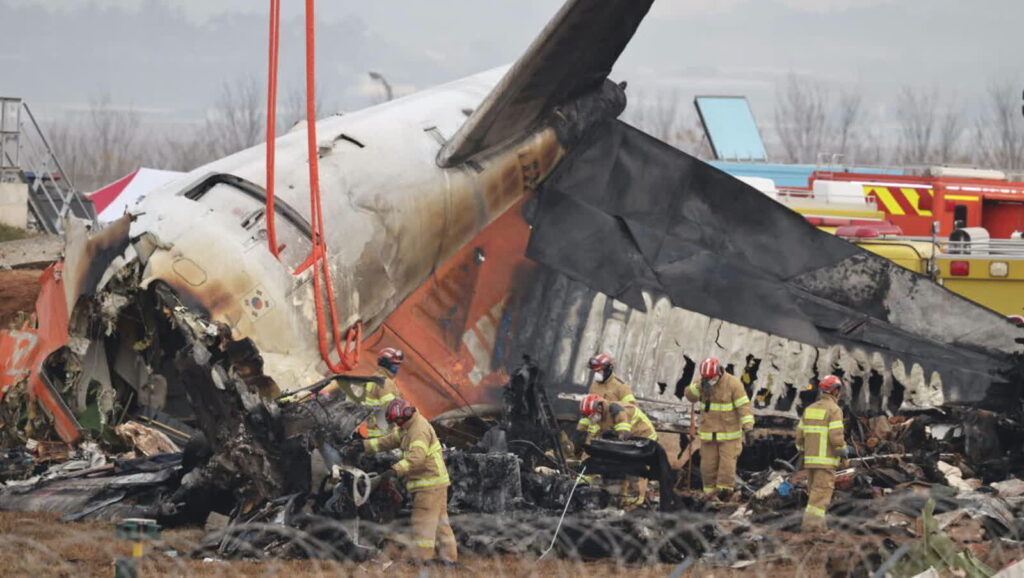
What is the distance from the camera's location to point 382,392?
1311cm

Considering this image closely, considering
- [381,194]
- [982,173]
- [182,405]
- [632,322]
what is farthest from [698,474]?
[982,173]

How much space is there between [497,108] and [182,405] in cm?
483

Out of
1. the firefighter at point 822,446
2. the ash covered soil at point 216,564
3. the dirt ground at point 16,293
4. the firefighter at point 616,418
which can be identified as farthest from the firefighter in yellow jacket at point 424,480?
the dirt ground at point 16,293

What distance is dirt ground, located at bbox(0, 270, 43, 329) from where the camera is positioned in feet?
67.5

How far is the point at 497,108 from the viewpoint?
49.2ft

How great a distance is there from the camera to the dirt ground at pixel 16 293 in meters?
20.6

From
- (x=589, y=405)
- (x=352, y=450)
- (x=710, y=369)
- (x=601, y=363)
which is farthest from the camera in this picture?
(x=601, y=363)

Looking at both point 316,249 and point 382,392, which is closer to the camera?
point 316,249

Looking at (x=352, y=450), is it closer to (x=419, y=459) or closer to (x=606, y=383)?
(x=419, y=459)

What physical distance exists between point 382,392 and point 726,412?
161 inches

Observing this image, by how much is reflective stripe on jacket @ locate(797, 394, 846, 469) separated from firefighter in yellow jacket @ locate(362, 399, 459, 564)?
3.74 m

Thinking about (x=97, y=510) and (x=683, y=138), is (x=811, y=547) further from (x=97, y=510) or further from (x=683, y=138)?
(x=683, y=138)

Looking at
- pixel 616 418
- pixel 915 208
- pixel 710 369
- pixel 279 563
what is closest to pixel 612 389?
pixel 616 418

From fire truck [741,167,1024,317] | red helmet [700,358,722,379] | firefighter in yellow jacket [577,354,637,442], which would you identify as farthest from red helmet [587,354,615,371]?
fire truck [741,167,1024,317]
